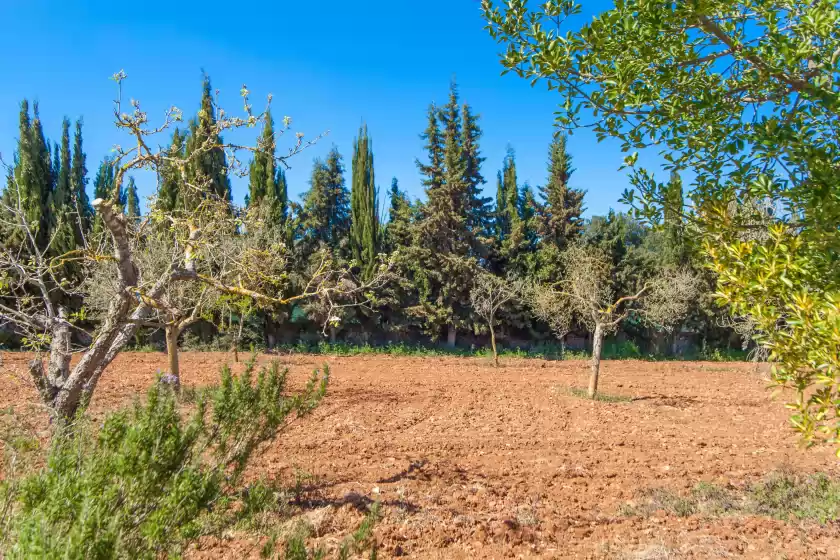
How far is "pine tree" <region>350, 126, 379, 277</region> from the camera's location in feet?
73.3

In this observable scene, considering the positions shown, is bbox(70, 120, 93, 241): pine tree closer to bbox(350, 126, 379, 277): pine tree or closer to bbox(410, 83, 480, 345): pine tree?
bbox(350, 126, 379, 277): pine tree

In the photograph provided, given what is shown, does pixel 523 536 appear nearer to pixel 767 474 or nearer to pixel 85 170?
pixel 767 474

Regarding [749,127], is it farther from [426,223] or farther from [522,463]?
[426,223]

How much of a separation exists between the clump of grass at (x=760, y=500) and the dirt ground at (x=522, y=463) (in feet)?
0.58

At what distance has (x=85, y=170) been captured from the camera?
67.3 ft

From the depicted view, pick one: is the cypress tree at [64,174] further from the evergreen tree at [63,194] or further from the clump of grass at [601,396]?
the clump of grass at [601,396]

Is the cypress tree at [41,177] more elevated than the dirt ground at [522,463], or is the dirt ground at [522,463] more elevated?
the cypress tree at [41,177]

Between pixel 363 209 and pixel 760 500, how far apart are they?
64.1ft

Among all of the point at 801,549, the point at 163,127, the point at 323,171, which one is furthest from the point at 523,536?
the point at 323,171

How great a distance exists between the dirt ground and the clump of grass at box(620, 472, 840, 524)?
18 centimetres

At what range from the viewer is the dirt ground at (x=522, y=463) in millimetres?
3930

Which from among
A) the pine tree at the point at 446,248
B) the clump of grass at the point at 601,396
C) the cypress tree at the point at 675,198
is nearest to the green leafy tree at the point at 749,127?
the cypress tree at the point at 675,198

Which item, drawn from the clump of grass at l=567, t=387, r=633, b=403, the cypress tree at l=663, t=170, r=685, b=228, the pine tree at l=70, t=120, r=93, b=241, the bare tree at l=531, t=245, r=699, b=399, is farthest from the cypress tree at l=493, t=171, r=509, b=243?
the cypress tree at l=663, t=170, r=685, b=228

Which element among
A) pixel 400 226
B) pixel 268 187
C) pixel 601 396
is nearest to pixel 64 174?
pixel 268 187
